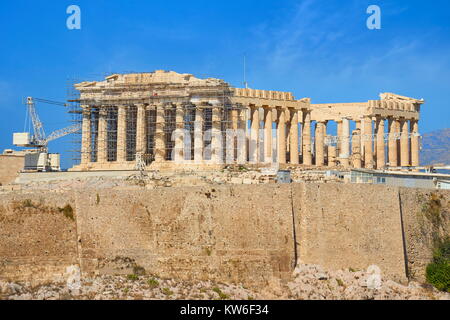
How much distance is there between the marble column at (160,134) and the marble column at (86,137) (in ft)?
20.9

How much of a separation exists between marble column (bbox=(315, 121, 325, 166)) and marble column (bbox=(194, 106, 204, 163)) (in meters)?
12.6

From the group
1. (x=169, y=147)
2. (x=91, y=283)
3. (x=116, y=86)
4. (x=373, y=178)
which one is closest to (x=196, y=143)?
(x=169, y=147)

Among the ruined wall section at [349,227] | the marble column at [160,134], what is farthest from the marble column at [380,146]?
the ruined wall section at [349,227]

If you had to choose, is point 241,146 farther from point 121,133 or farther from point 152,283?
point 152,283

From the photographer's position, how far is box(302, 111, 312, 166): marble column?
185ft

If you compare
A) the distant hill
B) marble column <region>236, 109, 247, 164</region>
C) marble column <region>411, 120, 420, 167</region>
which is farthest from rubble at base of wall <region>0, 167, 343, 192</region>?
the distant hill

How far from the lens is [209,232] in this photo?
109 feet

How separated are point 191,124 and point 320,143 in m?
12.6

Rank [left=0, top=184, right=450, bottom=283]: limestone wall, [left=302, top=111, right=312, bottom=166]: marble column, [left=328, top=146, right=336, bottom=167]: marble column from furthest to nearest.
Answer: [left=328, top=146, right=336, bottom=167]: marble column
[left=302, top=111, right=312, bottom=166]: marble column
[left=0, top=184, right=450, bottom=283]: limestone wall

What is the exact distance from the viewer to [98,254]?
111ft

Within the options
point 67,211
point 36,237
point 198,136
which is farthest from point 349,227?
point 198,136

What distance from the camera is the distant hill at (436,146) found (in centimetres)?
13775

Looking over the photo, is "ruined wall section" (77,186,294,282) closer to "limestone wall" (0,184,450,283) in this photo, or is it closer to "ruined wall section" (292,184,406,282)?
"limestone wall" (0,184,450,283)

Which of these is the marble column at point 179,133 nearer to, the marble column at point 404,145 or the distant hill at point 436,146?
the marble column at point 404,145
